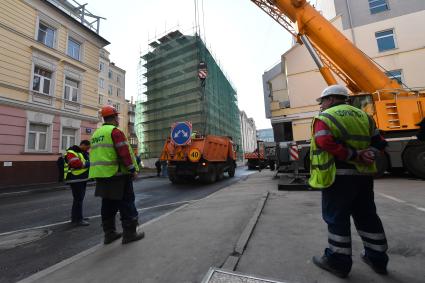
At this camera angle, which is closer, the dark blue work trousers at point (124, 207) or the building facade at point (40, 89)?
the dark blue work trousers at point (124, 207)

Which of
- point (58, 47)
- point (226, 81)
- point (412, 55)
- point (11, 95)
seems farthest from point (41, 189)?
point (226, 81)

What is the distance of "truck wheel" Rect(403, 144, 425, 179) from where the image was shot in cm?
752

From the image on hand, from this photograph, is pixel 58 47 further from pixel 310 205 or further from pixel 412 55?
pixel 412 55

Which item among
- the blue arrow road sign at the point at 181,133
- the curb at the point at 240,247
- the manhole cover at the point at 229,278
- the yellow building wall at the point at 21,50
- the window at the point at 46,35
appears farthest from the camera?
the window at the point at 46,35

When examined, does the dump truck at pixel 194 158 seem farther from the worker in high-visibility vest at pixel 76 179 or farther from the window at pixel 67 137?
→ the window at pixel 67 137

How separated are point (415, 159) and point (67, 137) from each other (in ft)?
58.4

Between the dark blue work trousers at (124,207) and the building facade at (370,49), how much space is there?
12443mm

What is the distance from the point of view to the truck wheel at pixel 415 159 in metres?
7.52

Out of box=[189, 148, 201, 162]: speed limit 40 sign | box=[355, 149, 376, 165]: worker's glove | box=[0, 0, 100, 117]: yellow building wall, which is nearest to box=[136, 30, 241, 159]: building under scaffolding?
box=[0, 0, 100, 117]: yellow building wall

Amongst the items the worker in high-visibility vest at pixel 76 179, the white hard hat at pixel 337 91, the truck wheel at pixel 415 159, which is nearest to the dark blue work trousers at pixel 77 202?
the worker in high-visibility vest at pixel 76 179

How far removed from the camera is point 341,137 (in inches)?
84.0

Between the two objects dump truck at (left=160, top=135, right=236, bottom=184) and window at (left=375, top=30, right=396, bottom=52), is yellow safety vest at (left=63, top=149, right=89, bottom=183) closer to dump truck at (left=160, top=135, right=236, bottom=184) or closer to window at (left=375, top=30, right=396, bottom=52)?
dump truck at (left=160, top=135, right=236, bottom=184)

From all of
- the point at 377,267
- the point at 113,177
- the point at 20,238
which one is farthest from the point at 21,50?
the point at 377,267

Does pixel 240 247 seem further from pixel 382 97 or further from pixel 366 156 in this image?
pixel 382 97
